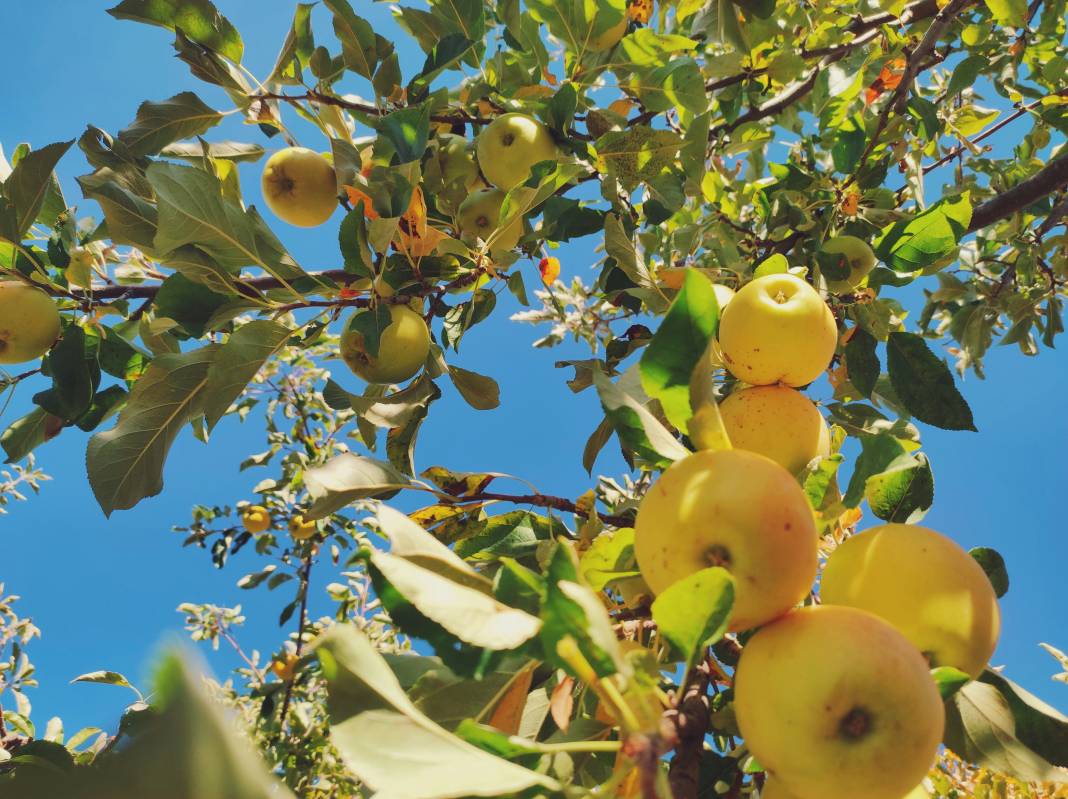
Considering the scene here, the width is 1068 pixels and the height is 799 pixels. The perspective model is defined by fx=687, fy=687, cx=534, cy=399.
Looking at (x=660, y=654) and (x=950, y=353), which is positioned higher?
(x=950, y=353)

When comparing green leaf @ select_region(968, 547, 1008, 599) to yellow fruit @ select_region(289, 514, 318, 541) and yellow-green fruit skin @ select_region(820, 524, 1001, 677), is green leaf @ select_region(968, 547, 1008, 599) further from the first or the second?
yellow fruit @ select_region(289, 514, 318, 541)

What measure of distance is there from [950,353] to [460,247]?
4701 millimetres

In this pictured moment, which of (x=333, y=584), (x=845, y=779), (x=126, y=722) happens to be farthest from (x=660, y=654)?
(x=333, y=584)

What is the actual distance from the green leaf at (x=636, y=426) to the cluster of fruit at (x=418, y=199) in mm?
1005

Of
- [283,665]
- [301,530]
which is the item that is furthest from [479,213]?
[283,665]

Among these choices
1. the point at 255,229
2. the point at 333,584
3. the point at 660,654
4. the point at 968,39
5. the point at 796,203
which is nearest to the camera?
the point at 660,654

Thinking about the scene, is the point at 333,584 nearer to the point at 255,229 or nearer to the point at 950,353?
the point at 255,229

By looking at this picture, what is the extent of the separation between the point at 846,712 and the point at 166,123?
2.48m

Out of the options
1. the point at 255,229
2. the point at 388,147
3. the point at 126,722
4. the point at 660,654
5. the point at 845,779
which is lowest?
the point at 845,779

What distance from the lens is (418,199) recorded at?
1.91 metres

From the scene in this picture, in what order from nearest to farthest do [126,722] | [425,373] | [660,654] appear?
[660,654] < [126,722] < [425,373]

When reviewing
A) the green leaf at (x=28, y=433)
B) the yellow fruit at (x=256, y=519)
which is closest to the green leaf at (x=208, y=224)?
the green leaf at (x=28, y=433)

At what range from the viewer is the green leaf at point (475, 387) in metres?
2.32

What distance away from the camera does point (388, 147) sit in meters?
1.93
